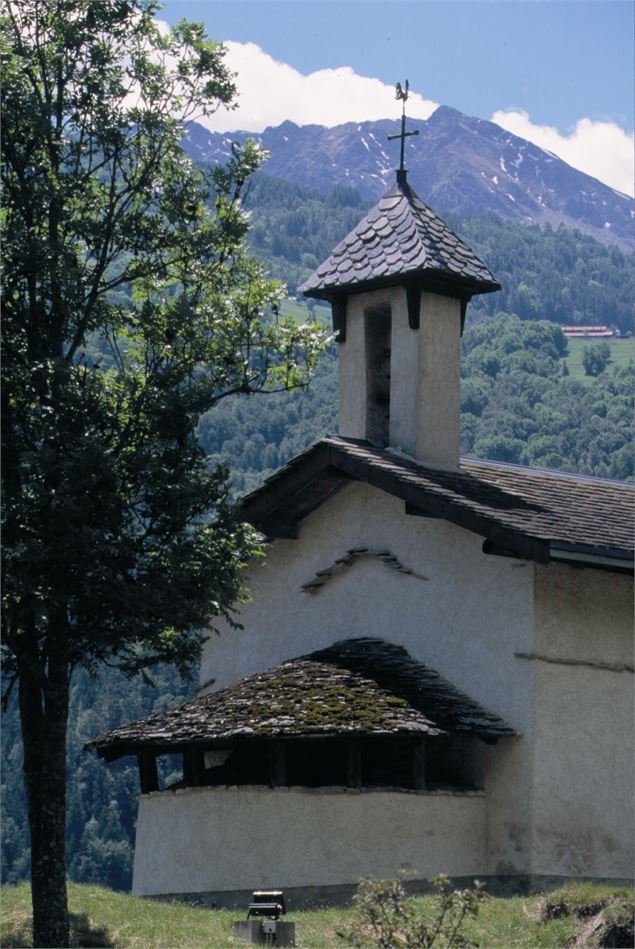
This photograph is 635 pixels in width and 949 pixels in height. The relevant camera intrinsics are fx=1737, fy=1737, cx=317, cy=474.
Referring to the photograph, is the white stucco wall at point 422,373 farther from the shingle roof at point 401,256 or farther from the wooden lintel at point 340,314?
the shingle roof at point 401,256

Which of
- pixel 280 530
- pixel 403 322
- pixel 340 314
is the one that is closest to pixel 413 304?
pixel 403 322

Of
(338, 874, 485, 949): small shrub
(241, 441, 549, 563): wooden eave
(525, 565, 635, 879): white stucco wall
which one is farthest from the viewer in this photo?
(525, 565, 635, 879): white stucco wall

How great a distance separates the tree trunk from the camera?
16.7 m

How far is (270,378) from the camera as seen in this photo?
19.5 metres

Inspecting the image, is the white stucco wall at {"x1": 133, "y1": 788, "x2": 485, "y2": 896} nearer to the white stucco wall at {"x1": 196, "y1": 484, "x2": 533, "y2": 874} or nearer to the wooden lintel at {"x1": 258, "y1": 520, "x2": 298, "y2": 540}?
the white stucco wall at {"x1": 196, "y1": 484, "x2": 533, "y2": 874}

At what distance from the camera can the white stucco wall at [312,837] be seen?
826 inches

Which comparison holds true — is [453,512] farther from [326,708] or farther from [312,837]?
[312,837]

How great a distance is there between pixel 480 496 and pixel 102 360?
633cm

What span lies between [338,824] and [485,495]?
16.0 ft

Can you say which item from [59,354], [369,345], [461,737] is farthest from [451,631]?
[59,354]

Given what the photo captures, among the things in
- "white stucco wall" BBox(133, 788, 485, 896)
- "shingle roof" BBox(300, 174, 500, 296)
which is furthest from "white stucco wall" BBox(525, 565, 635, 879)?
"shingle roof" BBox(300, 174, 500, 296)

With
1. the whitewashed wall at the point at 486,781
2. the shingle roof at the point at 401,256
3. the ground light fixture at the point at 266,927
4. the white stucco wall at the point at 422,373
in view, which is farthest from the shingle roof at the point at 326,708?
the shingle roof at the point at 401,256

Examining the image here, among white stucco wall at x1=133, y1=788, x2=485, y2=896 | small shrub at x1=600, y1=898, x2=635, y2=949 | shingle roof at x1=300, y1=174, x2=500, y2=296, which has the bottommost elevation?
white stucco wall at x1=133, y1=788, x2=485, y2=896

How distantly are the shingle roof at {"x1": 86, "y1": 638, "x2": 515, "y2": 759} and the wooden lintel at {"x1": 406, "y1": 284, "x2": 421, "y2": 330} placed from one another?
484 centimetres
